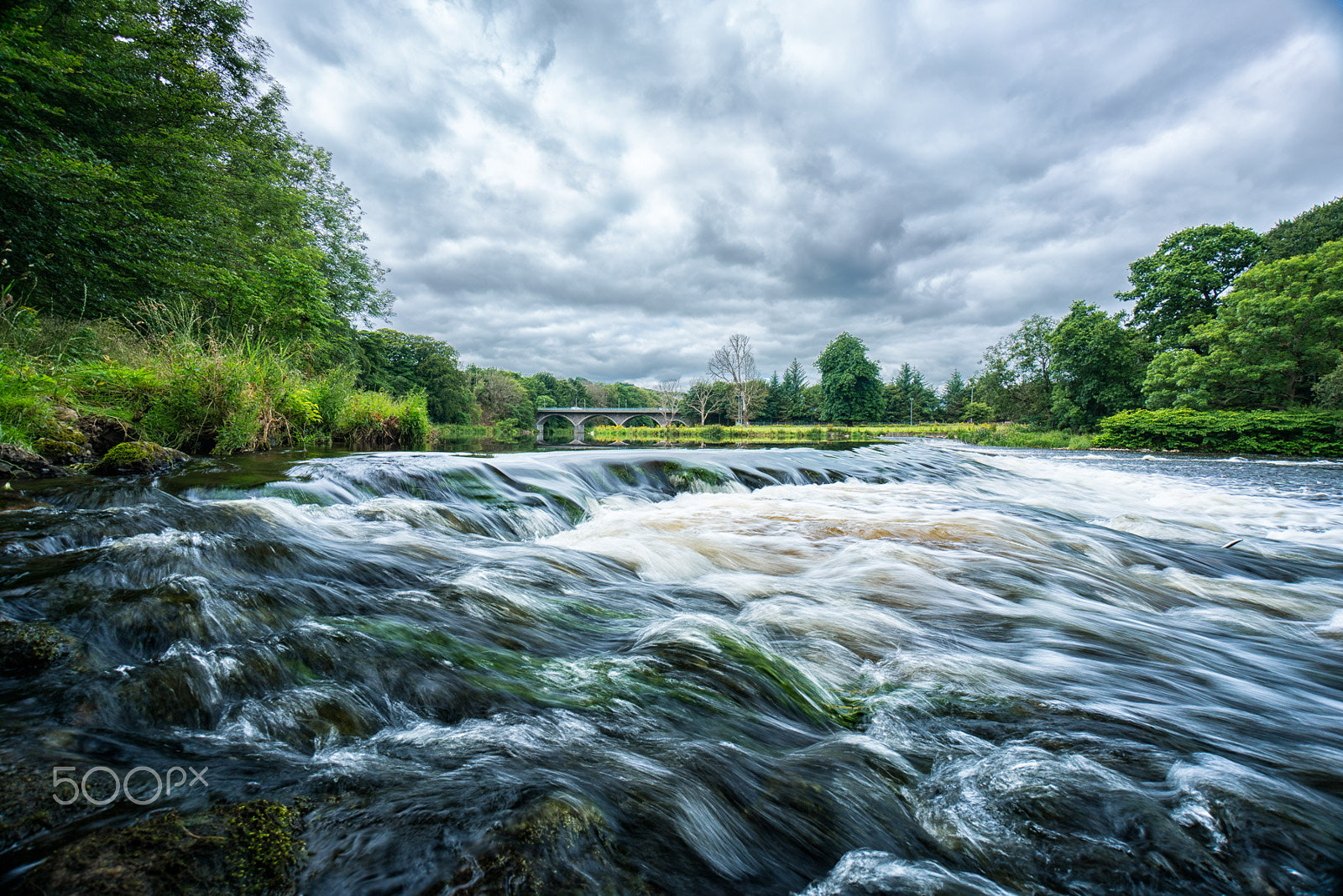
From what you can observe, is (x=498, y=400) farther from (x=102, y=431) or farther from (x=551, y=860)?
(x=551, y=860)

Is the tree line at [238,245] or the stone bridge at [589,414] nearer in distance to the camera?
the tree line at [238,245]

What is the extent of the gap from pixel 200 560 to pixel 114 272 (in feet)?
42.5

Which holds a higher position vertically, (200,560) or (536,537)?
(200,560)

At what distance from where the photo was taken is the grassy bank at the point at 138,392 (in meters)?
4.96

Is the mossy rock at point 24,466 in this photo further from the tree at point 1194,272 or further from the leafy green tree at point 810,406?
the leafy green tree at point 810,406

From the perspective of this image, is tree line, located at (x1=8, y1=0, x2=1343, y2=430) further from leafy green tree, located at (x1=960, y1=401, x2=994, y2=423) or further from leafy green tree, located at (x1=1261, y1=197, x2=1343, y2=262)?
leafy green tree, located at (x1=960, y1=401, x2=994, y2=423)

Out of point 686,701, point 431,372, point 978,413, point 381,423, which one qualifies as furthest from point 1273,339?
point 431,372

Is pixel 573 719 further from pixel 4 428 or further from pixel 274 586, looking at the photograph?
pixel 4 428

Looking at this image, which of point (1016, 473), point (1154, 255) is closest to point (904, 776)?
point (1016, 473)

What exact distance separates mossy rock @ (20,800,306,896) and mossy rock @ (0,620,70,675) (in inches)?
44.3

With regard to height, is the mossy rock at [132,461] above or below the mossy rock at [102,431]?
below

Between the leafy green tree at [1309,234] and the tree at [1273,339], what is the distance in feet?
33.9

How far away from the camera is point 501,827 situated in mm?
1074

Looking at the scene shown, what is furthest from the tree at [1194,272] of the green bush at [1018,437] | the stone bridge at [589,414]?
the stone bridge at [589,414]
